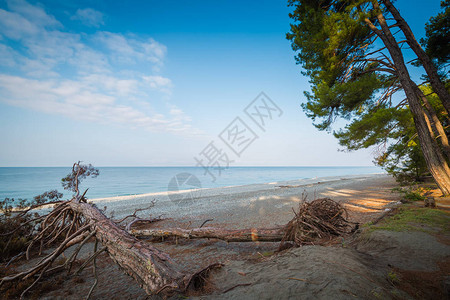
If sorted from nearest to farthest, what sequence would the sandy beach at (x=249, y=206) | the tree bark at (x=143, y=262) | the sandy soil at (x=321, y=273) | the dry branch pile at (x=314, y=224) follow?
the sandy soil at (x=321, y=273)
the tree bark at (x=143, y=262)
the dry branch pile at (x=314, y=224)
the sandy beach at (x=249, y=206)

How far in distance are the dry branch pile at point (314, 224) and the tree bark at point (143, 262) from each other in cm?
261

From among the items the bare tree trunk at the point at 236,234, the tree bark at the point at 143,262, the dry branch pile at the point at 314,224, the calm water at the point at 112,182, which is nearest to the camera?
the tree bark at the point at 143,262

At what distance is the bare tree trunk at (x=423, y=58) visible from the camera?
779 centimetres

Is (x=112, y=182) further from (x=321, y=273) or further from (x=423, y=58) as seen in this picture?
(x=423, y=58)

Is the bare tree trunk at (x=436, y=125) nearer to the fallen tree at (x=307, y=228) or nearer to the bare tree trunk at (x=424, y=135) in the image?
the bare tree trunk at (x=424, y=135)

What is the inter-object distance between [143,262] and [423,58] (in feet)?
41.9

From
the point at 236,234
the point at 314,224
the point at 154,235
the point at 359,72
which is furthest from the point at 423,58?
the point at 154,235

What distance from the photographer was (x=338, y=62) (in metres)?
9.16

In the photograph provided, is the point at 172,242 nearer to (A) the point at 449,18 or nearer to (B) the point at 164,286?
(B) the point at 164,286

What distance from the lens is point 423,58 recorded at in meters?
8.16

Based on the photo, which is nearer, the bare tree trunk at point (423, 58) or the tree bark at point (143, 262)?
the tree bark at point (143, 262)

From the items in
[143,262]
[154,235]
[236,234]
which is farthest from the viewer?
[154,235]

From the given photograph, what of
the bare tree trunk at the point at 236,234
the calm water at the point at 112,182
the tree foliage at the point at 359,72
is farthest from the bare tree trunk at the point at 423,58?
the calm water at the point at 112,182

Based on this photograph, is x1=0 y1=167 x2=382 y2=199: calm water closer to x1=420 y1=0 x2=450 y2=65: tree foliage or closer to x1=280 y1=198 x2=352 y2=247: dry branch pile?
x1=280 y1=198 x2=352 y2=247: dry branch pile
